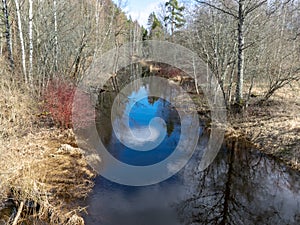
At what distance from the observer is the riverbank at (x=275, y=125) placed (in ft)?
27.0

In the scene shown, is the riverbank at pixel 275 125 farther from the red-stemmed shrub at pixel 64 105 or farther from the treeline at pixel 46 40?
the treeline at pixel 46 40

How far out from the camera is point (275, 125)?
31.3ft

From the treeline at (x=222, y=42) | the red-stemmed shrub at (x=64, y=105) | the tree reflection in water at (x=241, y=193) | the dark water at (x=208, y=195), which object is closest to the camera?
the dark water at (x=208, y=195)

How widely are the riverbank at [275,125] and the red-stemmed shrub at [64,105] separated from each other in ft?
21.2

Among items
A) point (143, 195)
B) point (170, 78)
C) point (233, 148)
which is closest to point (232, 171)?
point (233, 148)

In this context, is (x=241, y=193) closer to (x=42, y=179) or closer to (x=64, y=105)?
(x=42, y=179)

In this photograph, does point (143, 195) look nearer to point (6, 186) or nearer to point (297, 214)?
point (6, 186)

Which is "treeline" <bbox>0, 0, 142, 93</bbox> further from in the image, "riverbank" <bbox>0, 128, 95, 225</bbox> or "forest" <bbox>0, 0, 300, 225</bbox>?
"riverbank" <bbox>0, 128, 95, 225</bbox>

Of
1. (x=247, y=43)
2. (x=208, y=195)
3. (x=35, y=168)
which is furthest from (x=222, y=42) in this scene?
(x=35, y=168)

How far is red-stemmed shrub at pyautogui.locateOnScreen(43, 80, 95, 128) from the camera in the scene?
9.51m

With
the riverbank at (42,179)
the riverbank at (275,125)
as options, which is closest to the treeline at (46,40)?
the riverbank at (42,179)

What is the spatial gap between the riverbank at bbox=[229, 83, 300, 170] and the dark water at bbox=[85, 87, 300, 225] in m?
0.53

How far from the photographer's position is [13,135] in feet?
26.3

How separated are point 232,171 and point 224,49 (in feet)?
24.2
